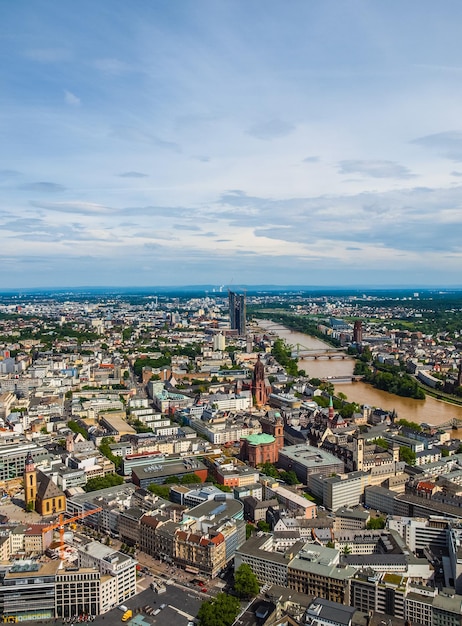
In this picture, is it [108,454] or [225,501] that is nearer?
[225,501]

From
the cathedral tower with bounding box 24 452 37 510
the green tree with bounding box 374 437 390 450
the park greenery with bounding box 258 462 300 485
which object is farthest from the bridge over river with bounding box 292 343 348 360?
the cathedral tower with bounding box 24 452 37 510

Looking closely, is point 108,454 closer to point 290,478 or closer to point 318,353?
point 290,478

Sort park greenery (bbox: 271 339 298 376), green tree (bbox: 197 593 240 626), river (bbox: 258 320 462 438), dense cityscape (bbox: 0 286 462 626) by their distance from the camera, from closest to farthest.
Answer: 1. green tree (bbox: 197 593 240 626)
2. dense cityscape (bbox: 0 286 462 626)
3. river (bbox: 258 320 462 438)
4. park greenery (bbox: 271 339 298 376)

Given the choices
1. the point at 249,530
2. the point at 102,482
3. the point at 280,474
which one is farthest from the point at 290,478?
the point at 102,482

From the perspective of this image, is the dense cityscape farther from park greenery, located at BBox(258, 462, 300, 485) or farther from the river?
the river

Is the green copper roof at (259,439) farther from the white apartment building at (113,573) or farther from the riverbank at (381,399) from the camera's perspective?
the riverbank at (381,399)

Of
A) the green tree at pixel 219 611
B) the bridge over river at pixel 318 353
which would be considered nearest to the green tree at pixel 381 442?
the green tree at pixel 219 611
